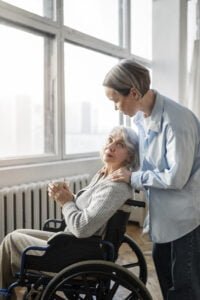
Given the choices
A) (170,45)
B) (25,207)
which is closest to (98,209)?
(25,207)

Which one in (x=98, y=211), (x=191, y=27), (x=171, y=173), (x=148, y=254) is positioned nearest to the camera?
(x=171, y=173)

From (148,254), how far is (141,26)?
9.05 ft

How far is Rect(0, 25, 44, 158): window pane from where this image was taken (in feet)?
8.28

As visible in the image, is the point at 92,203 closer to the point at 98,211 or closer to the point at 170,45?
the point at 98,211

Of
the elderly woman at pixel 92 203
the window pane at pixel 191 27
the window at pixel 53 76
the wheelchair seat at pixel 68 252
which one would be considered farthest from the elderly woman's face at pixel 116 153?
the window pane at pixel 191 27

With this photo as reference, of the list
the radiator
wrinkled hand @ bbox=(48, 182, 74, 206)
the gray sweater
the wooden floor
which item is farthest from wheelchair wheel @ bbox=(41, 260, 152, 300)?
the radiator

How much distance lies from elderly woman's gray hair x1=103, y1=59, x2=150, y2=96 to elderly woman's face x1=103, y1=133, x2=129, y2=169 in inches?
11.1

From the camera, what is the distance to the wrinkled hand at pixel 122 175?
141 cm

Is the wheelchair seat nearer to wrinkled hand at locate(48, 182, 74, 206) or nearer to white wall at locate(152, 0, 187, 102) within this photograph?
wrinkled hand at locate(48, 182, 74, 206)

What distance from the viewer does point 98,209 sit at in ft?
4.53

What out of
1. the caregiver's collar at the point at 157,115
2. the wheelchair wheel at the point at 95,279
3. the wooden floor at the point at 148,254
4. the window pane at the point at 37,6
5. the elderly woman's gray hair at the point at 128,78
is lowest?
the wooden floor at the point at 148,254

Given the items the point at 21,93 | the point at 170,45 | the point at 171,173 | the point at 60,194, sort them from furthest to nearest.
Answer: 1. the point at 170,45
2. the point at 21,93
3. the point at 60,194
4. the point at 171,173

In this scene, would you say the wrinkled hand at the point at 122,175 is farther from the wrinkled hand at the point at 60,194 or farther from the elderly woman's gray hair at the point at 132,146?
the wrinkled hand at the point at 60,194

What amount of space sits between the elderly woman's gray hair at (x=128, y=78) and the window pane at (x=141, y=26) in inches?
112
